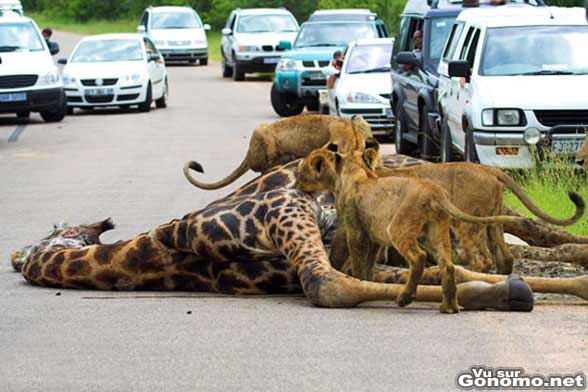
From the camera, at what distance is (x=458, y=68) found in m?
14.5

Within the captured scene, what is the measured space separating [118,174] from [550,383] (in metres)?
11.4

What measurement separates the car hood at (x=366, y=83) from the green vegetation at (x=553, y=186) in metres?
8.19

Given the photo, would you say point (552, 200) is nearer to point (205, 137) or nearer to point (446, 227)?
point (446, 227)

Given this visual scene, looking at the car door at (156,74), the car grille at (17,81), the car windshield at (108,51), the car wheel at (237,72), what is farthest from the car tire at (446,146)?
the car wheel at (237,72)

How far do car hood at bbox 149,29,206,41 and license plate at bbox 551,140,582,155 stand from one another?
32118 mm

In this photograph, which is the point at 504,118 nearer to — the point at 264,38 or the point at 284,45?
the point at 284,45

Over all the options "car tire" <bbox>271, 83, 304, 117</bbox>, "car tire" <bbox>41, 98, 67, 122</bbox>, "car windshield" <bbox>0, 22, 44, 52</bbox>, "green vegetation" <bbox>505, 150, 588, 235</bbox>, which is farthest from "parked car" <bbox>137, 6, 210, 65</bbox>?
"green vegetation" <bbox>505, 150, 588, 235</bbox>

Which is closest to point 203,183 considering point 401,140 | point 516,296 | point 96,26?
point 516,296

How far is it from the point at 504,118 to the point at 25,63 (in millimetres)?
13806

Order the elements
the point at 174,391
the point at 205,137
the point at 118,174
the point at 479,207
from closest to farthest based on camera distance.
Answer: the point at 174,391 → the point at 479,207 → the point at 118,174 → the point at 205,137

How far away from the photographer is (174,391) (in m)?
5.75

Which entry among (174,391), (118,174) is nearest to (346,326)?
(174,391)

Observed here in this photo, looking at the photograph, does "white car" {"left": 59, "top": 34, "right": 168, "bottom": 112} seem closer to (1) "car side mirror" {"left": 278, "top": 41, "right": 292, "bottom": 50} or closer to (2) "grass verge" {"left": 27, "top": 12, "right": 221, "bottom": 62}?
(1) "car side mirror" {"left": 278, "top": 41, "right": 292, "bottom": 50}

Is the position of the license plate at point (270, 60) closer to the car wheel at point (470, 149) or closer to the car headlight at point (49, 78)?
the car headlight at point (49, 78)
